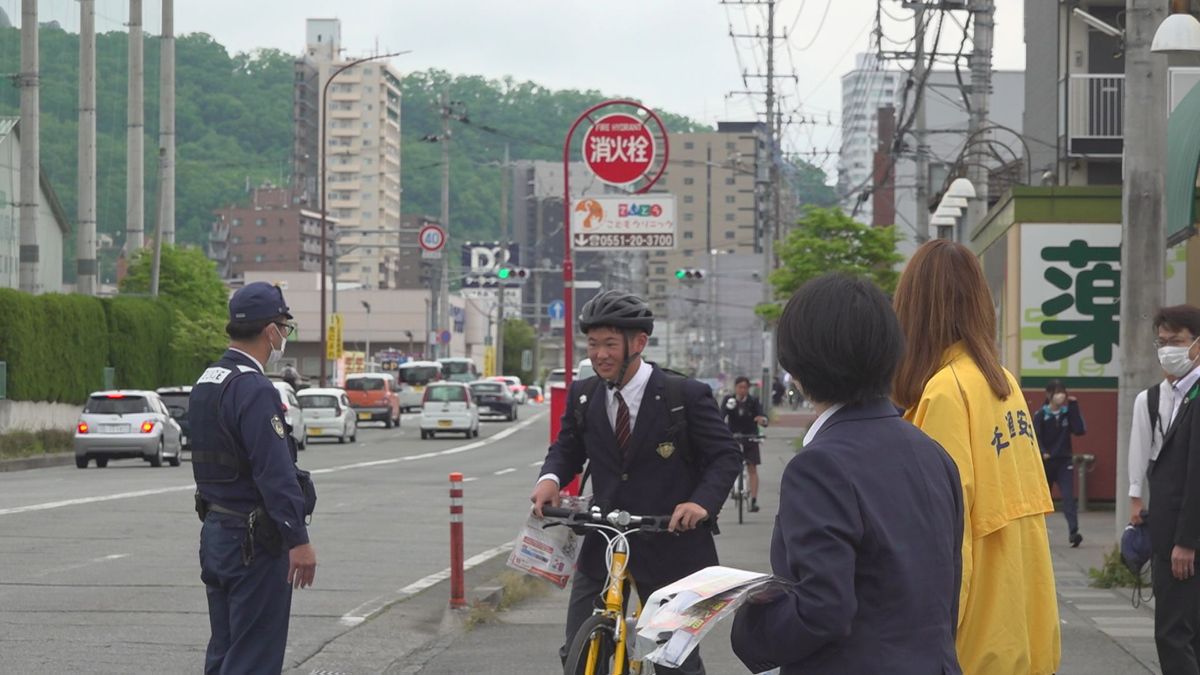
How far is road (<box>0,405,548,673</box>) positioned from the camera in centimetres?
1108

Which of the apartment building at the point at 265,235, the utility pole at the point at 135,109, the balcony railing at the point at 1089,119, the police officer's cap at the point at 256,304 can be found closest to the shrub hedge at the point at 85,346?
the utility pole at the point at 135,109

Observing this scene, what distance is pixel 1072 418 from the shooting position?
1939 cm

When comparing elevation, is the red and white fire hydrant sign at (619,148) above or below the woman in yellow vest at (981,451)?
above

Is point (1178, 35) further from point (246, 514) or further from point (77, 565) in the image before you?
point (77, 565)

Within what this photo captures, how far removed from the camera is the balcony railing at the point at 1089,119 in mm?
29406

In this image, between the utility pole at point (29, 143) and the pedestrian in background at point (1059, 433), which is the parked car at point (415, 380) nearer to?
the utility pole at point (29, 143)

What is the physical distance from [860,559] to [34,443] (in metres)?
37.6

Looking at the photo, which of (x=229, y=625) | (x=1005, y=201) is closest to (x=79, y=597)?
(x=229, y=625)

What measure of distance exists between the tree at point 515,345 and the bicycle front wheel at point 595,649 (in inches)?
5367

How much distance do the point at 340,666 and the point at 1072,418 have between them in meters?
11.1

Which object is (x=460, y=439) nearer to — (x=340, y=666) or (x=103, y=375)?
(x=103, y=375)

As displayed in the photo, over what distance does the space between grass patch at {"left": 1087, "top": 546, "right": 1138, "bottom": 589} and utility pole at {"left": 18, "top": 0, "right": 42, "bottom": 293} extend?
109 feet

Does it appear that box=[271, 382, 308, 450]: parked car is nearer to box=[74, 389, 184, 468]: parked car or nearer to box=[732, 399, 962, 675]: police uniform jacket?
box=[74, 389, 184, 468]: parked car

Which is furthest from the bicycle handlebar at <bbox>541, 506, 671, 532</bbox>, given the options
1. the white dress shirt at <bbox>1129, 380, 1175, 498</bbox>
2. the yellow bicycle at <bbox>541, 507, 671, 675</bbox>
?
the white dress shirt at <bbox>1129, 380, 1175, 498</bbox>
